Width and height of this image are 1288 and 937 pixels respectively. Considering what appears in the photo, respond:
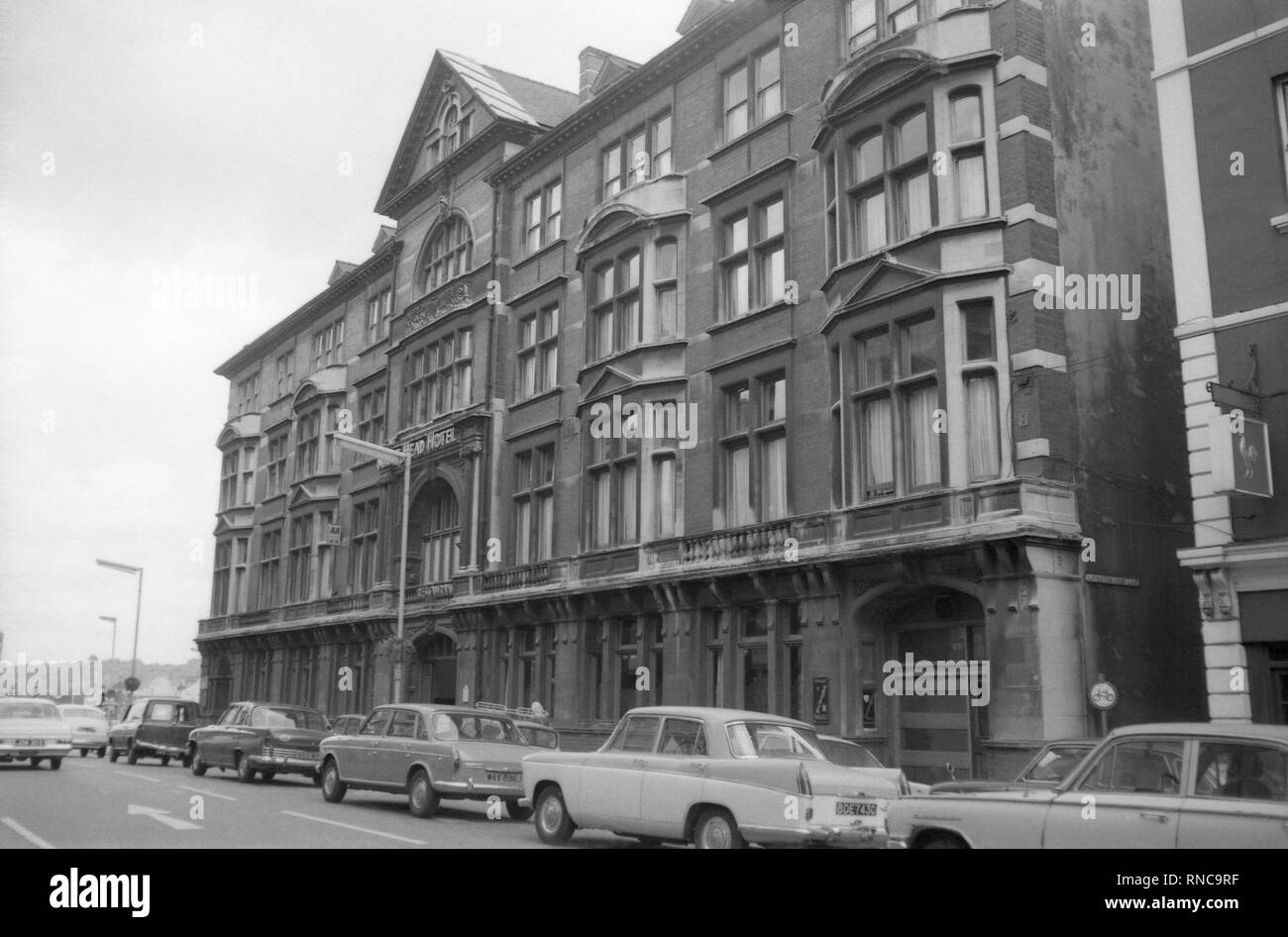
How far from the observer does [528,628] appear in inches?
1176

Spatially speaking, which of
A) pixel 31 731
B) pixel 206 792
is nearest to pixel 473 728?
pixel 206 792

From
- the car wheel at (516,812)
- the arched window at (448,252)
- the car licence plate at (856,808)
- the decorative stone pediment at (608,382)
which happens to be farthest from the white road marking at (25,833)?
the arched window at (448,252)

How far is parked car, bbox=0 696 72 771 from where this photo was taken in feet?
83.5

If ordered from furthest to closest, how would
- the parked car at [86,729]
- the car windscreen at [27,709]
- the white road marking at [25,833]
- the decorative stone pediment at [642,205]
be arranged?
the parked car at [86,729], the decorative stone pediment at [642,205], the car windscreen at [27,709], the white road marking at [25,833]

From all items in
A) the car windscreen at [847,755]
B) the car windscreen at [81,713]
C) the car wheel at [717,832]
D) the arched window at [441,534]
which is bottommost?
the car wheel at [717,832]

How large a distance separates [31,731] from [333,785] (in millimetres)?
9815

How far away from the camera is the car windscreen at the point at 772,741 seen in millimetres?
12469

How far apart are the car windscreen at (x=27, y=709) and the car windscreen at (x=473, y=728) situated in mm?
13177

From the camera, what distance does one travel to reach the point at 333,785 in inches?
799

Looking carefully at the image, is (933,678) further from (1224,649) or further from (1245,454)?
(1245,454)

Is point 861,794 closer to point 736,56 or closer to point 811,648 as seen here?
point 811,648

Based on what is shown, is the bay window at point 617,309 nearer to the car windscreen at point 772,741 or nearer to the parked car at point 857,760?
the parked car at point 857,760
